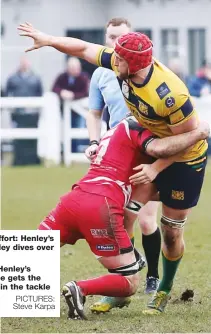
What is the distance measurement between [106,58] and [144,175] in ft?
2.98

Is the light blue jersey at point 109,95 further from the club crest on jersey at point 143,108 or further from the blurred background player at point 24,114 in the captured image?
the blurred background player at point 24,114

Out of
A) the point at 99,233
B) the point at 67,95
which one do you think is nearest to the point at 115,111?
the point at 99,233

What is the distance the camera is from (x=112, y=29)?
9031 mm

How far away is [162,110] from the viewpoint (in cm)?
746

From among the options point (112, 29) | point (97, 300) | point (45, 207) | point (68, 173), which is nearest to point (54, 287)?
point (97, 300)

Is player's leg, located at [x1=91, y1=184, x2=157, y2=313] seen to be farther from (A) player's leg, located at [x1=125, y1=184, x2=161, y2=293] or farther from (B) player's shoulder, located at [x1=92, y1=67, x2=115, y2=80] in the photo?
(B) player's shoulder, located at [x1=92, y1=67, x2=115, y2=80]

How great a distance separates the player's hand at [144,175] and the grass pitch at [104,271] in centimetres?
100

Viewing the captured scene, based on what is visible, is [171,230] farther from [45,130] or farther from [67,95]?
[45,130]

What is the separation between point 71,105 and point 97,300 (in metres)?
13.3

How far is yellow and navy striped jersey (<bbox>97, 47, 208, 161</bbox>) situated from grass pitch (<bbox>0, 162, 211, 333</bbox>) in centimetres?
135

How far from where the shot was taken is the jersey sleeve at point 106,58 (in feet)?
25.8

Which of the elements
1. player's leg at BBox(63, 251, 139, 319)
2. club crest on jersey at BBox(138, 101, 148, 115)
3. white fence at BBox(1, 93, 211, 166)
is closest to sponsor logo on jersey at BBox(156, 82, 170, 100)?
club crest on jersey at BBox(138, 101, 148, 115)

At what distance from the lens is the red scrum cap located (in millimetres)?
7438

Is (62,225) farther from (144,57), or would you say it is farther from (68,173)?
(68,173)
